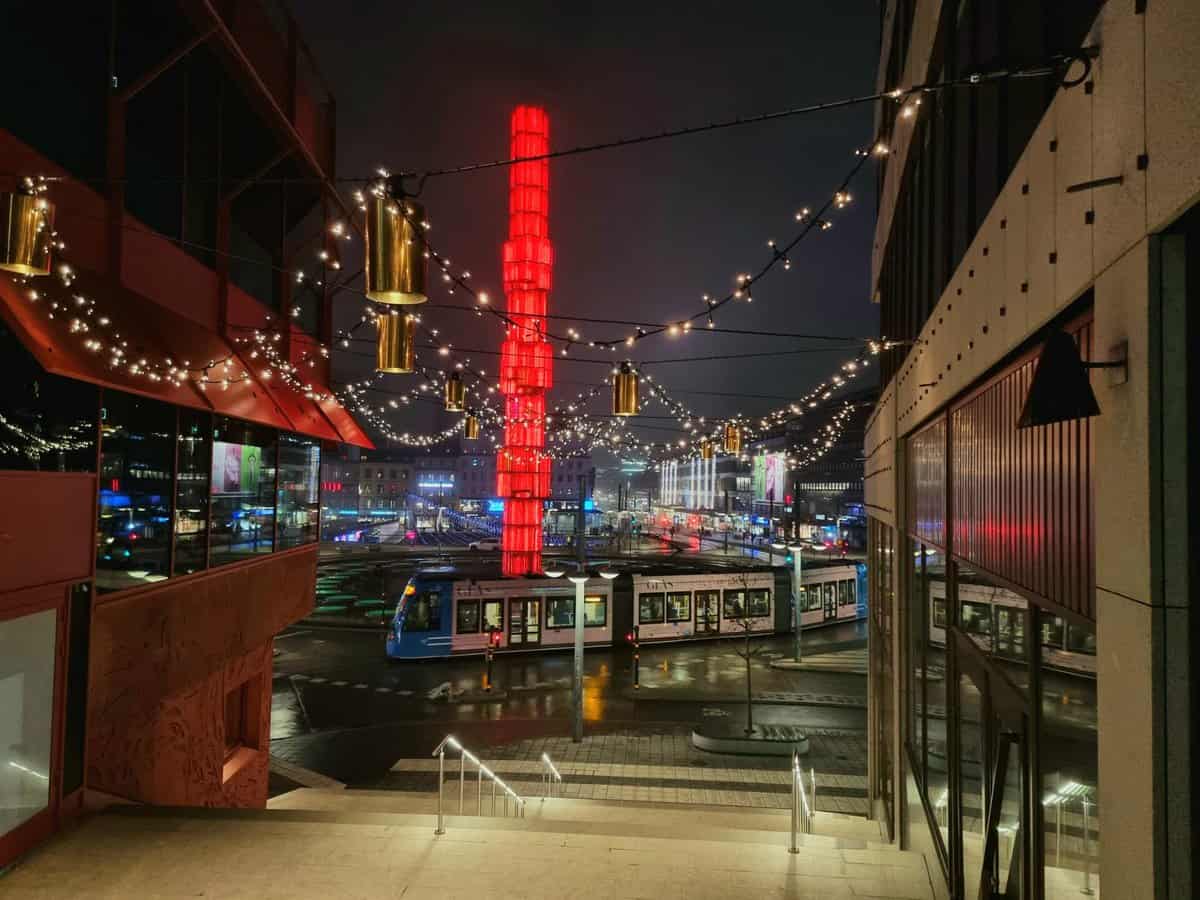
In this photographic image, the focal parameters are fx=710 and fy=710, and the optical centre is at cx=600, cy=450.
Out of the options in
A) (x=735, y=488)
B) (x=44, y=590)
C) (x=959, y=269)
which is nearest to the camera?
(x=959, y=269)

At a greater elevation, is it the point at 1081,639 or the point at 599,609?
the point at 1081,639

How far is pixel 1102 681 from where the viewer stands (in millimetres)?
2742

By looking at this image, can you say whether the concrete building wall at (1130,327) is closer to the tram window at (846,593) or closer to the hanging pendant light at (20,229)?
the hanging pendant light at (20,229)

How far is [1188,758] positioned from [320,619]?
1251 inches

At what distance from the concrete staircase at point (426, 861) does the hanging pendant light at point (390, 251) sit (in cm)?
491

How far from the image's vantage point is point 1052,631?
3.55 m

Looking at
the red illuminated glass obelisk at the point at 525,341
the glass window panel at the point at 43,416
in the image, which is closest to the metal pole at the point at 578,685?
the glass window panel at the point at 43,416

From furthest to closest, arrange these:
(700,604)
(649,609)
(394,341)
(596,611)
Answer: (700,604), (649,609), (596,611), (394,341)

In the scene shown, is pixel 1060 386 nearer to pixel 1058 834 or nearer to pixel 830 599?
pixel 1058 834

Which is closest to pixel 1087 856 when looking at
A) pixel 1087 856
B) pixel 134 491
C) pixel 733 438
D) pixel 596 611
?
pixel 1087 856

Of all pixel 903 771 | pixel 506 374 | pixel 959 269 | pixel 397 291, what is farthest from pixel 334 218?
pixel 506 374

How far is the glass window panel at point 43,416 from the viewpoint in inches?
273

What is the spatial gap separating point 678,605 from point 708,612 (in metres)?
1.33

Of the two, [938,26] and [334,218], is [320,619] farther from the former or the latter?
[938,26]
